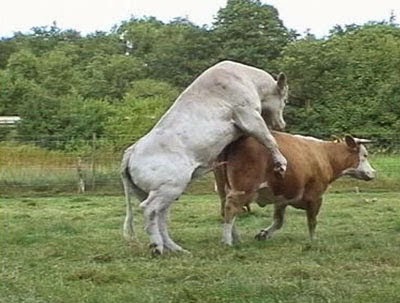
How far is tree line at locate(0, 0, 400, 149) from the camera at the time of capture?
113ft

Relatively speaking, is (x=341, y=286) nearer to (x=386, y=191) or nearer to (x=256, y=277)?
(x=256, y=277)

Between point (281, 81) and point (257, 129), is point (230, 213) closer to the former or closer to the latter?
point (257, 129)

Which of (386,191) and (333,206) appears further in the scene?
(386,191)

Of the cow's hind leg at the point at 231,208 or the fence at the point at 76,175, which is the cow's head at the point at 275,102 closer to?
the cow's hind leg at the point at 231,208

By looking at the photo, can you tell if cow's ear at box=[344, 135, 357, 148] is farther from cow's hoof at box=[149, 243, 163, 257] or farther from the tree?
the tree

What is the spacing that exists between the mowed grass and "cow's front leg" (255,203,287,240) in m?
0.11

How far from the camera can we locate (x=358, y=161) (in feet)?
39.6

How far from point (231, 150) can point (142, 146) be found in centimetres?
118

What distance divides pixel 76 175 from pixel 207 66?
2433 cm

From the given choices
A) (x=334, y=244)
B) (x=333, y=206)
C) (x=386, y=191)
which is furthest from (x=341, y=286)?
(x=386, y=191)

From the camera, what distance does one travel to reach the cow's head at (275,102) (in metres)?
11.1

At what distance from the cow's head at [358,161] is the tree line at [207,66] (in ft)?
41.2

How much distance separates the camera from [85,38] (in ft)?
223

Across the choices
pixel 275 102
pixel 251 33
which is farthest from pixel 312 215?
pixel 251 33
